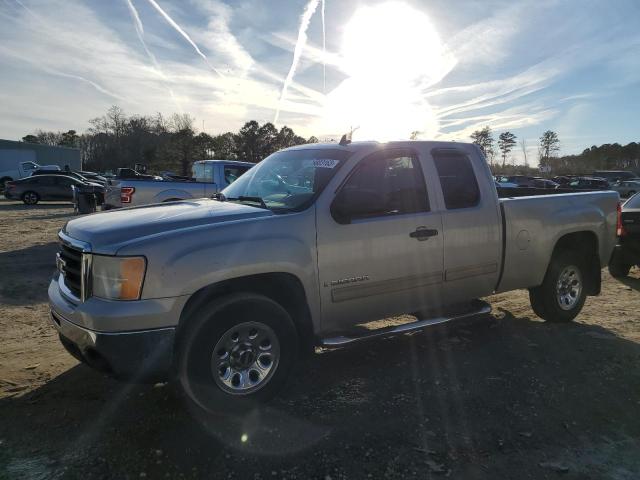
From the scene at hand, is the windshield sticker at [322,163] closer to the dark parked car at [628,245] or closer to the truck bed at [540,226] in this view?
the truck bed at [540,226]

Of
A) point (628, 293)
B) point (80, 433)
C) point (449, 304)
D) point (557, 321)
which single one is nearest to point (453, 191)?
point (449, 304)

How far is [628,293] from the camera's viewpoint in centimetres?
736

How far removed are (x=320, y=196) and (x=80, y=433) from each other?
2.42m

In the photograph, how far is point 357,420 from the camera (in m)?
3.42

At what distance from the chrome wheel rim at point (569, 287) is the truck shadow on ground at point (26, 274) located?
21.7ft

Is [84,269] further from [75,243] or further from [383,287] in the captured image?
[383,287]

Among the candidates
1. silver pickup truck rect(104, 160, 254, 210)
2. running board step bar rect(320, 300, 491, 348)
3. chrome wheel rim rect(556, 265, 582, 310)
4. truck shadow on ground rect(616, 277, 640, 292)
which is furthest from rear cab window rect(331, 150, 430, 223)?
silver pickup truck rect(104, 160, 254, 210)

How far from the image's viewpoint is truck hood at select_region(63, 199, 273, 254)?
123 inches

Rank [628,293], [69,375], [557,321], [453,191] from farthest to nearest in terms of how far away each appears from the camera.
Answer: [628,293] < [557,321] < [453,191] < [69,375]

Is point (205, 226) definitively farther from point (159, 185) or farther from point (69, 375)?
point (159, 185)

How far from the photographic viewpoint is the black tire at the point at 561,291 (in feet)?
17.9

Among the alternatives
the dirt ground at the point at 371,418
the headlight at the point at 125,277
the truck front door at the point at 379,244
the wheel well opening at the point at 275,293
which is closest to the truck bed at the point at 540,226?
the dirt ground at the point at 371,418

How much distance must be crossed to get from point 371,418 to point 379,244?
1.38 meters

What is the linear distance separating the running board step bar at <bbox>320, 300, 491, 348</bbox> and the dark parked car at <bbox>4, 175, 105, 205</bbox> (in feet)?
78.5
